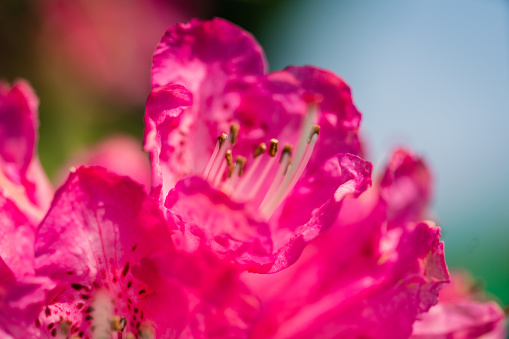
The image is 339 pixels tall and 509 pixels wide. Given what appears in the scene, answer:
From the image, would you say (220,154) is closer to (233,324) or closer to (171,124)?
(171,124)

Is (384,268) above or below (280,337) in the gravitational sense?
above

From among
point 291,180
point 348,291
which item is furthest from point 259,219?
point 348,291

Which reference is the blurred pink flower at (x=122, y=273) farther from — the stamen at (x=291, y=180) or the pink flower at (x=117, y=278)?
the stamen at (x=291, y=180)

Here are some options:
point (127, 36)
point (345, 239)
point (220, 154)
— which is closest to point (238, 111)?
point (220, 154)

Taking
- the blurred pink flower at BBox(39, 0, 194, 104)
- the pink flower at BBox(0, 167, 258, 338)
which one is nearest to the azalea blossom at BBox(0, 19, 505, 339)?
the pink flower at BBox(0, 167, 258, 338)

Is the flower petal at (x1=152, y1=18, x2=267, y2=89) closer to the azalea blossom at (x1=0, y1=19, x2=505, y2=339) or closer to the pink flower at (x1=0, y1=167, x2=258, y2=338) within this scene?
the azalea blossom at (x1=0, y1=19, x2=505, y2=339)

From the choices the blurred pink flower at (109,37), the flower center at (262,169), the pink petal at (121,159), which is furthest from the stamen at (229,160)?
the blurred pink flower at (109,37)

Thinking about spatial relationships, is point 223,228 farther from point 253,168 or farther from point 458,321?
point 458,321
